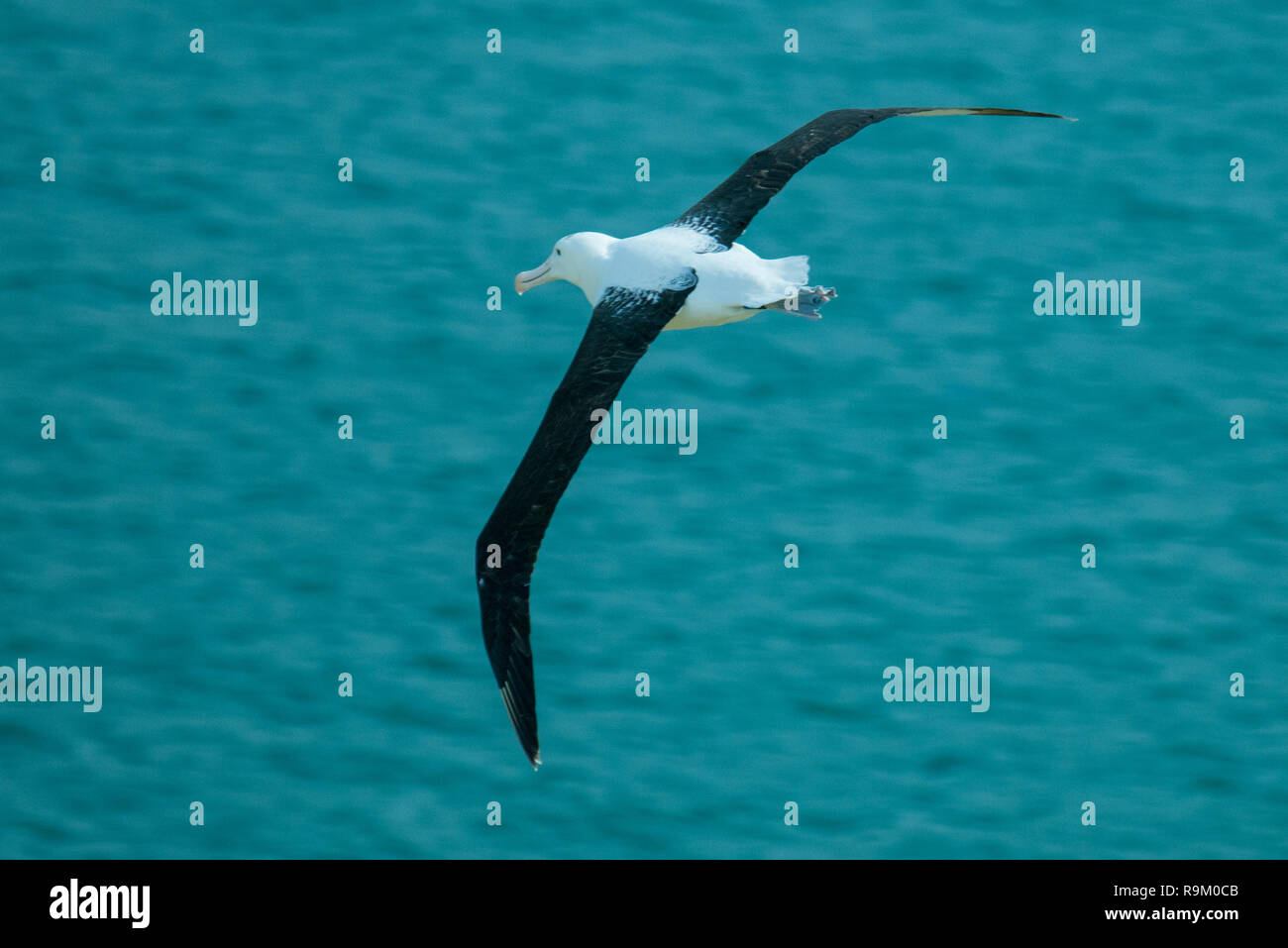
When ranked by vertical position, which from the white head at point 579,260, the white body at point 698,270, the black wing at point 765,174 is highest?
the black wing at point 765,174

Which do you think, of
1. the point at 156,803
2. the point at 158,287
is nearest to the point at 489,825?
the point at 156,803

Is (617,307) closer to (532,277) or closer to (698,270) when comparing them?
(698,270)

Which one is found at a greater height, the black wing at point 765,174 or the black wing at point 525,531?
the black wing at point 765,174

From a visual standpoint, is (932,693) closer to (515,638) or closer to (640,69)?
(515,638)

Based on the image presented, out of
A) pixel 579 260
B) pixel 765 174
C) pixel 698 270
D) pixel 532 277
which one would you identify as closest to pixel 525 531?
pixel 698 270

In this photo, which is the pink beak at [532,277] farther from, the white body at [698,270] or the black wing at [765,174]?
the black wing at [765,174]

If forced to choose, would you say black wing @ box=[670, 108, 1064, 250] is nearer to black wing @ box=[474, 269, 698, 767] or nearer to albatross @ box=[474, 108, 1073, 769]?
albatross @ box=[474, 108, 1073, 769]

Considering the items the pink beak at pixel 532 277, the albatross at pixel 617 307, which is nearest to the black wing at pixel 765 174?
the albatross at pixel 617 307
